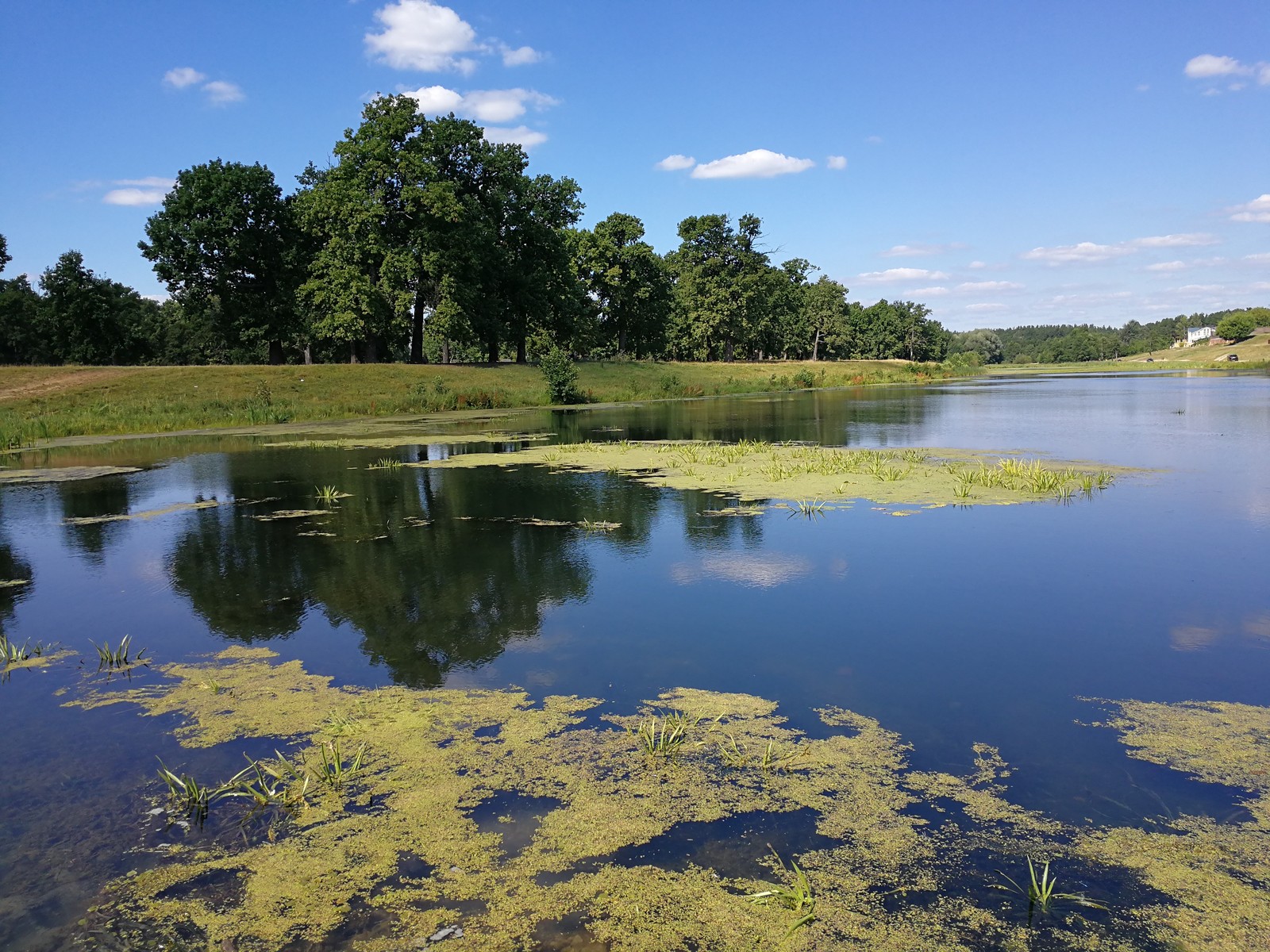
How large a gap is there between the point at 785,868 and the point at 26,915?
343cm

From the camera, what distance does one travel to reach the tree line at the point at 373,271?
44.4 m

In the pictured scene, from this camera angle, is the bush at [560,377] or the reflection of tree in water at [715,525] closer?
the reflection of tree in water at [715,525]

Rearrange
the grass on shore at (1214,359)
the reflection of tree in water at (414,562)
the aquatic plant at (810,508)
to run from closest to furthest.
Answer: the reflection of tree in water at (414,562) < the aquatic plant at (810,508) < the grass on shore at (1214,359)

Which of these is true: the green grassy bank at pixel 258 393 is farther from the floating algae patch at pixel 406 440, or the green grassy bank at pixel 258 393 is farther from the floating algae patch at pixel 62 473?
the floating algae patch at pixel 406 440

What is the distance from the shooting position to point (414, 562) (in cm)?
970

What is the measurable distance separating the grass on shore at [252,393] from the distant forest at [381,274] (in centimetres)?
366

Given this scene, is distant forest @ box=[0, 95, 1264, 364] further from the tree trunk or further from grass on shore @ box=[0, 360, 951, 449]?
grass on shore @ box=[0, 360, 951, 449]

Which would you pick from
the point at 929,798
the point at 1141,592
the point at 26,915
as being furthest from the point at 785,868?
the point at 1141,592

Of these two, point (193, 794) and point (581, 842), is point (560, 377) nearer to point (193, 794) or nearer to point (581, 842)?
point (193, 794)

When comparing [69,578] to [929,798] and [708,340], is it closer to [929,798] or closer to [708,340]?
[929,798]

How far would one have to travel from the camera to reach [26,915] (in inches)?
141

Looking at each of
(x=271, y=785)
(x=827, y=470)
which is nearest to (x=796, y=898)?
(x=271, y=785)

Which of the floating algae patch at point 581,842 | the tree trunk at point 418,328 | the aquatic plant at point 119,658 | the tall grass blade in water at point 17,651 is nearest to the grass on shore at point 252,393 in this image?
the tree trunk at point 418,328

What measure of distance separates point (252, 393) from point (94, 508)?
24106 mm
